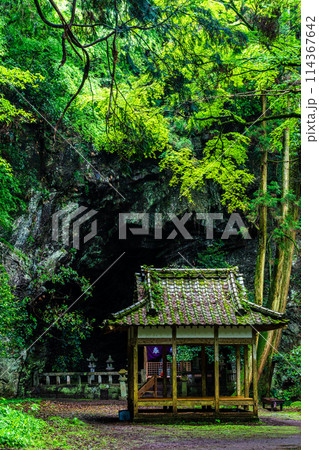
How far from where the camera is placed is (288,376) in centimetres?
1709

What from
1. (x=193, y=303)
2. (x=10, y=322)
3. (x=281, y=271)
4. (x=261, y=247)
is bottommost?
(x=10, y=322)

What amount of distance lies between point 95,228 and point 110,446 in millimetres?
12046

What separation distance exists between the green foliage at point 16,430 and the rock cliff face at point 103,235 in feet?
23.0

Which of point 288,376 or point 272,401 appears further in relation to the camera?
point 288,376

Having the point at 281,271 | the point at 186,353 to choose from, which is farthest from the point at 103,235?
the point at 281,271

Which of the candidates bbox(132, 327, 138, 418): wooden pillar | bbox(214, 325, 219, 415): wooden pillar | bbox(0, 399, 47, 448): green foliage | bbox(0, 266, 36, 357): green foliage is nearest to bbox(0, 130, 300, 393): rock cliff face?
bbox(0, 266, 36, 357): green foliage

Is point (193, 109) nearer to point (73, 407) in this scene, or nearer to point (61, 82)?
point (61, 82)

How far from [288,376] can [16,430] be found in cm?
1241

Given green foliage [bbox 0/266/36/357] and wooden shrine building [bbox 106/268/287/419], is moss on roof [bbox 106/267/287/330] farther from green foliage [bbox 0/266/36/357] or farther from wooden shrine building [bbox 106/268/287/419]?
green foliage [bbox 0/266/36/357]

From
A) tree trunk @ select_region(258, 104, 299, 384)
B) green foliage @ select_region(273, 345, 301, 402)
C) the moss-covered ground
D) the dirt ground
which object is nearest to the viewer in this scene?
the moss-covered ground

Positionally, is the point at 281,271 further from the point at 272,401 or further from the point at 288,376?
the point at 288,376

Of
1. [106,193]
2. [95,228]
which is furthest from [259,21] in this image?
[95,228]

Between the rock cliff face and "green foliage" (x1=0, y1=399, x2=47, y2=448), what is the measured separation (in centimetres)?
701

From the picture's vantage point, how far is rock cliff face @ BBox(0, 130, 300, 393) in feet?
51.4
